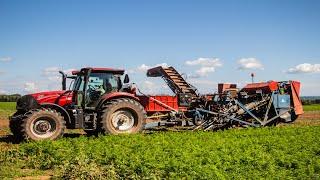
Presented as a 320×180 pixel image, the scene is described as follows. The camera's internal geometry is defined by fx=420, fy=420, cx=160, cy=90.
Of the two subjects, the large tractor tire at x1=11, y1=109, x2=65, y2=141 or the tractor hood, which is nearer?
the large tractor tire at x1=11, y1=109, x2=65, y2=141

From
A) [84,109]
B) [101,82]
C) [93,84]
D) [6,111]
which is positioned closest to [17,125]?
[84,109]

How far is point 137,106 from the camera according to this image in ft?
45.5

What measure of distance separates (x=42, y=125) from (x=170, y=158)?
16.9 ft

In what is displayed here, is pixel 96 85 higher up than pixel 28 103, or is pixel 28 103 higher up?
pixel 96 85

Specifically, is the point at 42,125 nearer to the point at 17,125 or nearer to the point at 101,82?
the point at 17,125

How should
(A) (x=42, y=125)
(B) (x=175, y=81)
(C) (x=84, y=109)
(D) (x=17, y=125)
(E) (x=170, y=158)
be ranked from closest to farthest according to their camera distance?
(E) (x=170, y=158) → (A) (x=42, y=125) → (D) (x=17, y=125) → (C) (x=84, y=109) → (B) (x=175, y=81)

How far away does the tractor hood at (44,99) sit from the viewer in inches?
509

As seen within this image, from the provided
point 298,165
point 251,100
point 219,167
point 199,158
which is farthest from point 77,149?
point 251,100

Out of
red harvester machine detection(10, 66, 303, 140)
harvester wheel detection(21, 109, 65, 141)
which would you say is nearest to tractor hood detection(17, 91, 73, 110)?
red harvester machine detection(10, 66, 303, 140)

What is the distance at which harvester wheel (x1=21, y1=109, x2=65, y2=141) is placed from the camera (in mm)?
12234

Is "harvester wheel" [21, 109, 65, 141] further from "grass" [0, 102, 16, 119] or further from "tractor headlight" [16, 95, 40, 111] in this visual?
"grass" [0, 102, 16, 119]

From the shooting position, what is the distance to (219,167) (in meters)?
8.27

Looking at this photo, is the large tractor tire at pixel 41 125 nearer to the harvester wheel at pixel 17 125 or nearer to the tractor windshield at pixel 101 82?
the harvester wheel at pixel 17 125

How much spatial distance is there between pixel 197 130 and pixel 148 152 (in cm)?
564
